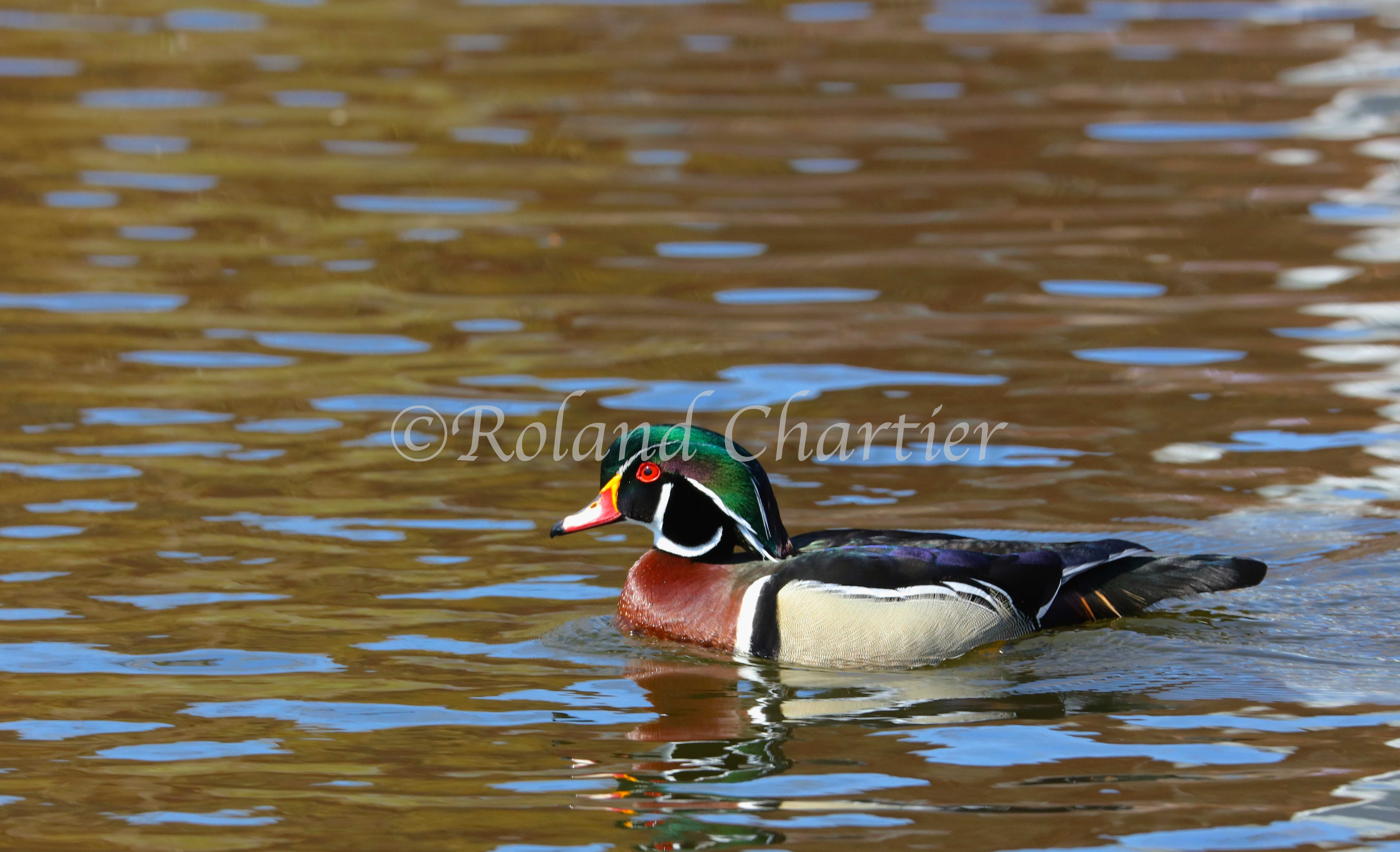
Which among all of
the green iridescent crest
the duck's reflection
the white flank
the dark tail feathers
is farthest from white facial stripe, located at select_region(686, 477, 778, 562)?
the dark tail feathers

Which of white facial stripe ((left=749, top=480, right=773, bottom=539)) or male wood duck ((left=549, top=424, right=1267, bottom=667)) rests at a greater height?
white facial stripe ((left=749, top=480, right=773, bottom=539))

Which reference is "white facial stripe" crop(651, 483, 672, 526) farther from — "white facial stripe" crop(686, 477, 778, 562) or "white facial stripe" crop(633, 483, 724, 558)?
"white facial stripe" crop(686, 477, 778, 562)

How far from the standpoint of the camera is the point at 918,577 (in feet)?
26.9

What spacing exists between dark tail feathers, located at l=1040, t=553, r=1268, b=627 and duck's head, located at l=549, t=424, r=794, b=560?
1.18 meters

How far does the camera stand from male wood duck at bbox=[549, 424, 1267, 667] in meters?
8.18

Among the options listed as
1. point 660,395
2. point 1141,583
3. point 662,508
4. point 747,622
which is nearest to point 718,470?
point 662,508

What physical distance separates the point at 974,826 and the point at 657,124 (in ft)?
42.4

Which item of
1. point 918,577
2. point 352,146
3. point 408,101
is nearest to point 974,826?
point 918,577

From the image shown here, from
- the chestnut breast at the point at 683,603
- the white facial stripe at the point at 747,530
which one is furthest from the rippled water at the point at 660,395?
the white facial stripe at the point at 747,530

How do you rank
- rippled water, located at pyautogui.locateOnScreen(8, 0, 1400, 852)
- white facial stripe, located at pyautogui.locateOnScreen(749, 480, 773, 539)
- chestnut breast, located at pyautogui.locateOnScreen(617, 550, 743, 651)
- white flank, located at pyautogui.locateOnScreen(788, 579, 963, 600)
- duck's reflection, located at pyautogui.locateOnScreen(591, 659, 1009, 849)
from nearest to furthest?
duck's reflection, located at pyautogui.locateOnScreen(591, 659, 1009, 849) < rippled water, located at pyautogui.locateOnScreen(8, 0, 1400, 852) < white flank, located at pyautogui.locateOnScreen(788, 579, 963, 600) < chestnut breast, located at pyautogui.locateOnScreen(617, 550, 743, 651) < white facial stripe, located at pyautogui.locateOnScreen(749, 480, 773, 539)

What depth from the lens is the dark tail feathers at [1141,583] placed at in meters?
8.31

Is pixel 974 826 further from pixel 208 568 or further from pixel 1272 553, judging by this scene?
pixel 208 568

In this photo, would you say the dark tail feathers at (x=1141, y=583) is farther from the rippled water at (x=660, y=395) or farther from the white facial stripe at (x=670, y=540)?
the white facial stripe at (x=670, y=540)

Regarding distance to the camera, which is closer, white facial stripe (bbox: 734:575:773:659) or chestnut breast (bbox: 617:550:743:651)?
white facial stripe (bbox: 734:575:773:659)
